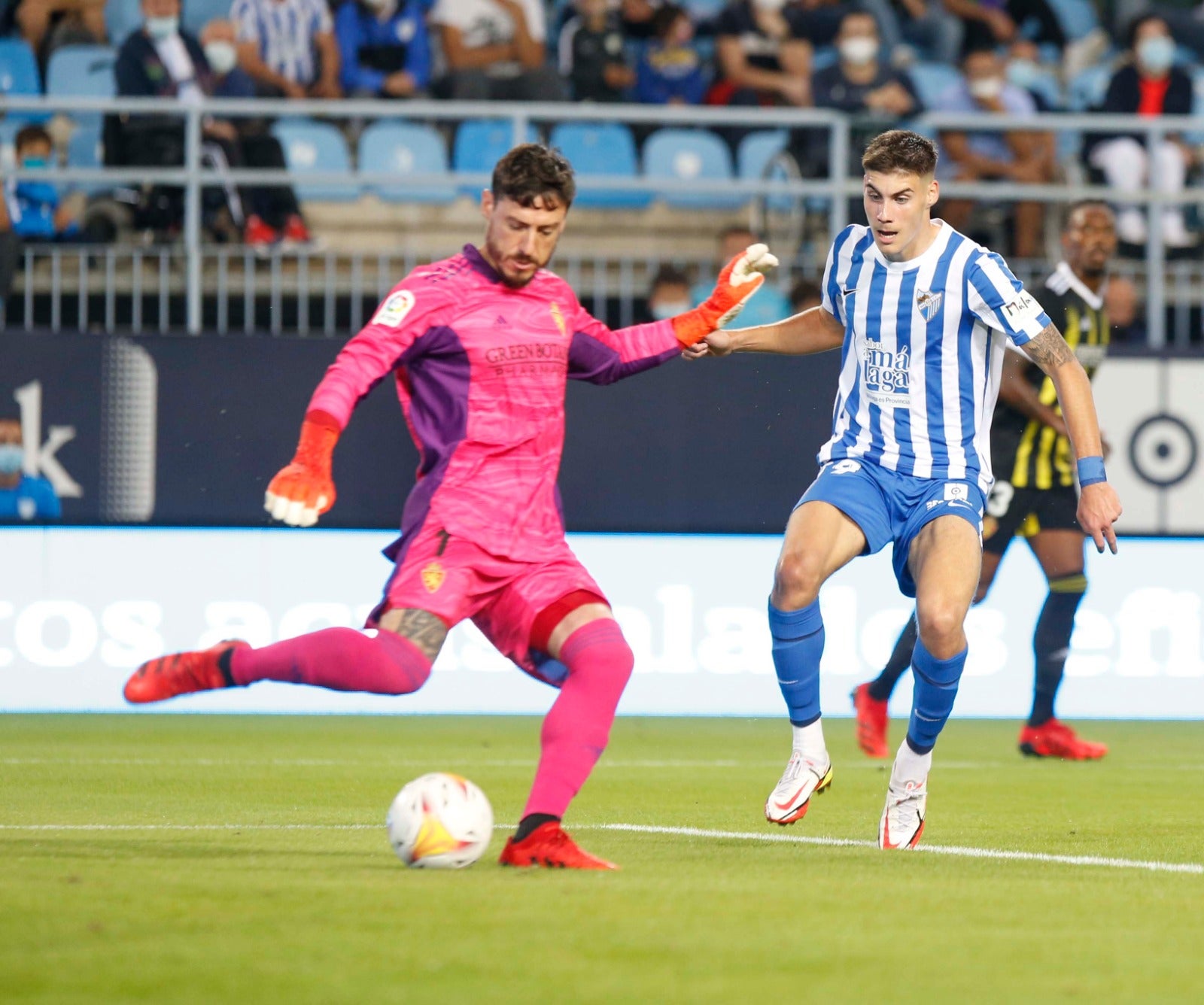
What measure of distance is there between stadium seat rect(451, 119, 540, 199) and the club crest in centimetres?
734

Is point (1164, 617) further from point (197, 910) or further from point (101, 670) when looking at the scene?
point (197, 910)

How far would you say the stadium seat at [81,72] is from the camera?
46.1 feet

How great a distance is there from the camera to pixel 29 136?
1277cm

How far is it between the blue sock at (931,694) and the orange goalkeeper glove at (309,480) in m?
1.96

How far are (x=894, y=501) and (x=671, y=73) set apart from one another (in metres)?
8.84

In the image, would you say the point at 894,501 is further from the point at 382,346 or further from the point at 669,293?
the point at 669,293

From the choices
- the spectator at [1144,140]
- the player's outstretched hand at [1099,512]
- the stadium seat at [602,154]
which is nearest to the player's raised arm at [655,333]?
the player's outstretched hand at [1099,512]

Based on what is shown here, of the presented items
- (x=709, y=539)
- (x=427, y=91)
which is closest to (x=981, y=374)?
(x=709, y=539)

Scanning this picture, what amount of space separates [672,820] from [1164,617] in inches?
244

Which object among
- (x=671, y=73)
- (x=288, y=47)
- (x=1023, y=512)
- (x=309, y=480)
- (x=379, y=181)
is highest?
(x=288, y=47)

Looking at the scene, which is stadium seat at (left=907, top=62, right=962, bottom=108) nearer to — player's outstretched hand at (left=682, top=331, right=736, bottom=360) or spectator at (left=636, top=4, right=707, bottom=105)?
spectator at (left=636, top=4, right=707, bottom=105)

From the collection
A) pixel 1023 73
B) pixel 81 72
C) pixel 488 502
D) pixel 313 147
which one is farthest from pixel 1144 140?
pixel 488 502

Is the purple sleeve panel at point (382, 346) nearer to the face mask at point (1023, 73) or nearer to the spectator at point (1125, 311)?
the spectator at point (1125, 311)

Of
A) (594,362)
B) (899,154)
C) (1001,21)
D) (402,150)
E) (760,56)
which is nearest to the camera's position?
(594,362)
